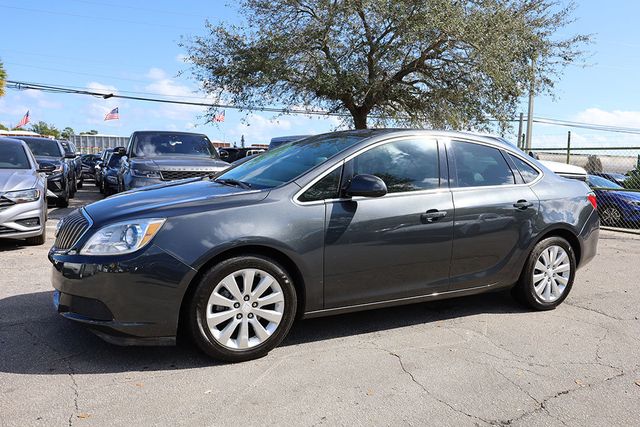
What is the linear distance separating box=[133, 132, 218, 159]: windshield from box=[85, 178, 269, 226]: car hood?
20.8 ft

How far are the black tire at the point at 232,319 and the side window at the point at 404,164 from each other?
1062 millimetres

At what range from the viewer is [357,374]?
3.59 metres

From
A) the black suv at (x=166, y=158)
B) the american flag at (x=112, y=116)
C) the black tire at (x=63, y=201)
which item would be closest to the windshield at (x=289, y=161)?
the black suv at (x=166, y=158)

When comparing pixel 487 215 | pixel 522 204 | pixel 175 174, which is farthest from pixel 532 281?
pixel 175 174

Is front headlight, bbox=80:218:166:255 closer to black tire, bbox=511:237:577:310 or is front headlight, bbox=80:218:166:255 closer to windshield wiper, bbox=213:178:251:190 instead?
windshield wiper, bbox=213:178:251:190

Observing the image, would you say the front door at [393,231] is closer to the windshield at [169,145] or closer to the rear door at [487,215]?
the rear door at [487,215]

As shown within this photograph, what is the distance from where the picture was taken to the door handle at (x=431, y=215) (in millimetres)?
4312

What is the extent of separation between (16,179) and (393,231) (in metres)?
5.69

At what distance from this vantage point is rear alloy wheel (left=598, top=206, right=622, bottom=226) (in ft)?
38.6

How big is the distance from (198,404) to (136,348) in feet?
3.35

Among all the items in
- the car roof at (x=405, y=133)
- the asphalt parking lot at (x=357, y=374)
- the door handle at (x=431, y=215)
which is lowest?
the asphalt parking lot at (x=357, y=374)

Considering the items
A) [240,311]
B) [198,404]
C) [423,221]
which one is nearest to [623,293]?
[423,221]

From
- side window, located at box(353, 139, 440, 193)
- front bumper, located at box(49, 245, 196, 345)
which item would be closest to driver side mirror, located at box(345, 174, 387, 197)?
side window, located at box(353, 139, 440, 193)

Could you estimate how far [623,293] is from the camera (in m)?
5.91
